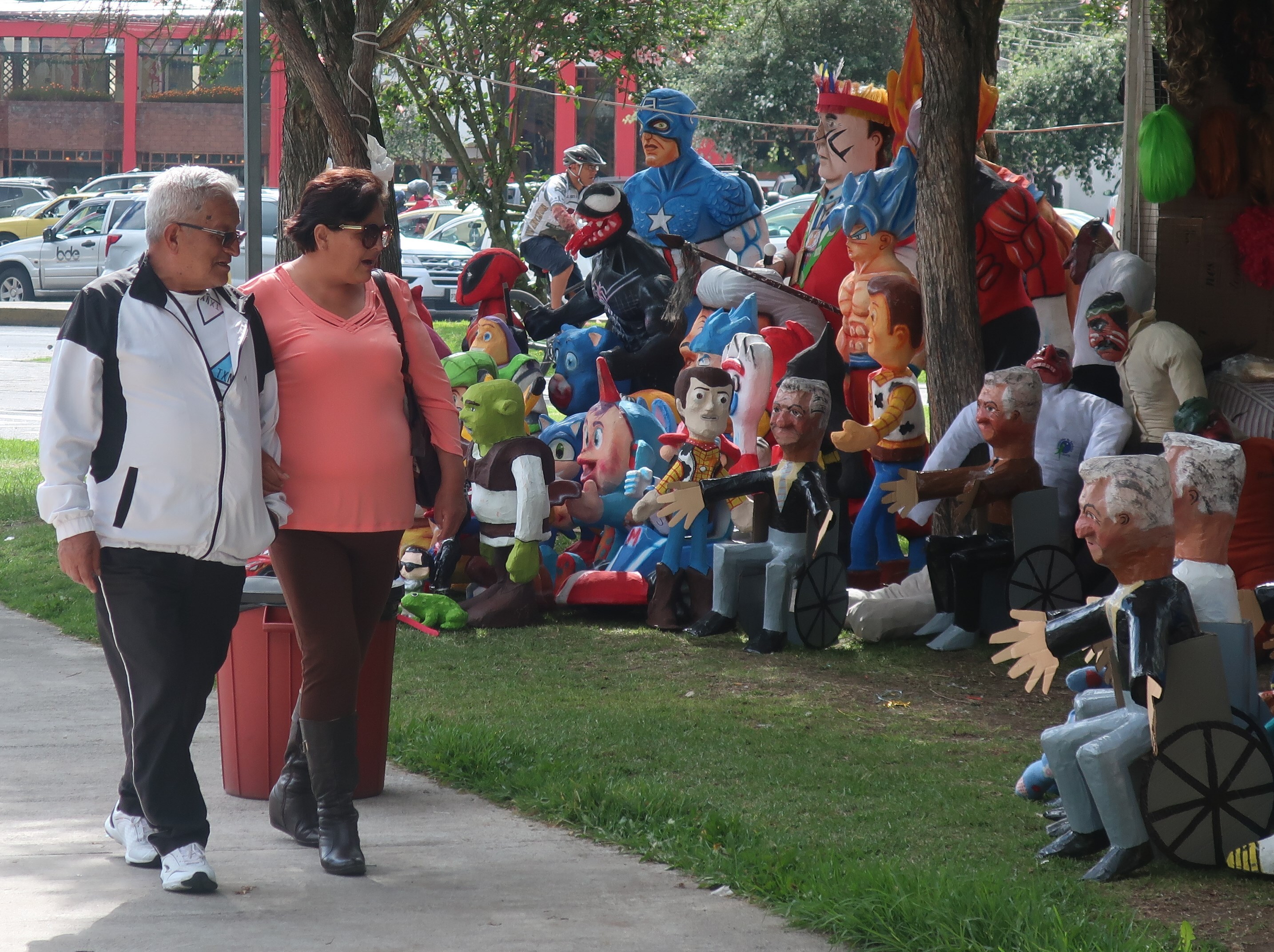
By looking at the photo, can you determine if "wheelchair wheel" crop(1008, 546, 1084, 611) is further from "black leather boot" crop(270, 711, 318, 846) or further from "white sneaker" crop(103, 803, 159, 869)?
"white sneaker" crop(103, 803, 159, 869)

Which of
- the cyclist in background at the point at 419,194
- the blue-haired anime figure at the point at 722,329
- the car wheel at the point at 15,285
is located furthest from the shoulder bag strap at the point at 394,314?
the cyclist in background at the point at 419,194

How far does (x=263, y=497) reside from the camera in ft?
12.7

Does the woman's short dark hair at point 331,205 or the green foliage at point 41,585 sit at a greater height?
the woman's short dark hair at point 331,205

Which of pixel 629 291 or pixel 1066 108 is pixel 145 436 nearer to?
pixel 629 291

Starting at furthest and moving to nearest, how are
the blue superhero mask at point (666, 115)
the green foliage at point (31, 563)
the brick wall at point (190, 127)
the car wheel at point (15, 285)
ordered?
the brick wall at point (190, 127), the car wheel at point (15, 285), the blue superhero mask at point (666, 115), the green foliage at point (31, 563)

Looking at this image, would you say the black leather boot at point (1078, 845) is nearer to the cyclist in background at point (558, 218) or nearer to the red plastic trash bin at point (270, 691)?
the red plastic trash bin at point (270, 691)

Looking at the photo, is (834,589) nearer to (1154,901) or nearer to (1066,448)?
(1066,448)

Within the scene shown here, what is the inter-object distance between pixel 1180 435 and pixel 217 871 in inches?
112

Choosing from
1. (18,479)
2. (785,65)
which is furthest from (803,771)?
(785,65)

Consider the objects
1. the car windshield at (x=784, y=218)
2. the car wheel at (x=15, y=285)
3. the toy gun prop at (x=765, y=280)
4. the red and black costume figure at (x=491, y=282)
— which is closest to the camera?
the toy gun prop at (x=765, y=280)

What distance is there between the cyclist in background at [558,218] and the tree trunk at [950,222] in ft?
10.7

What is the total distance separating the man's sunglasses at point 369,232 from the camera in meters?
3.99

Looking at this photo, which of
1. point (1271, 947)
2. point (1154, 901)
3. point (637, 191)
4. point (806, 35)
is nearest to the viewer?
point (1271, 947)

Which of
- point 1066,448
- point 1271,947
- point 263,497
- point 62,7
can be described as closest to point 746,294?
point 1066,448
